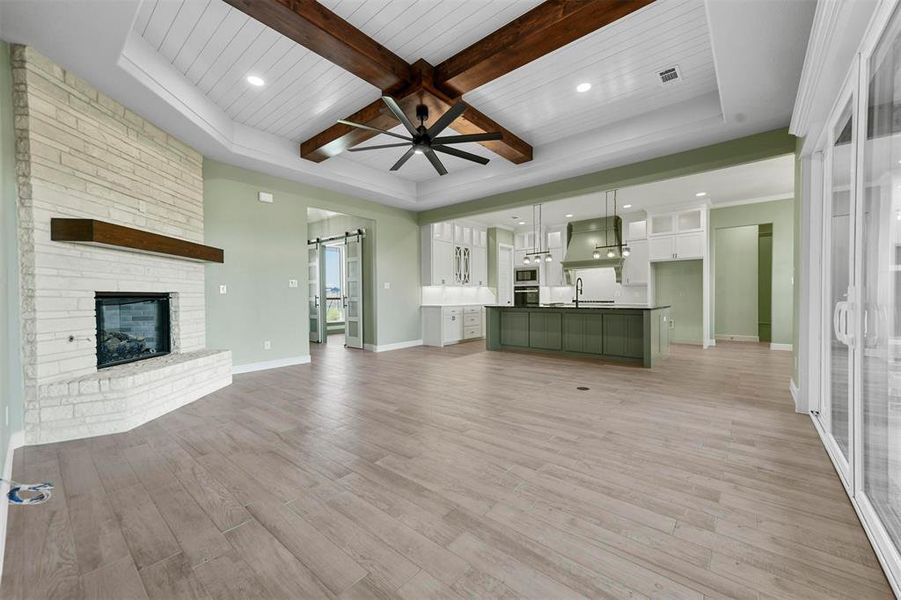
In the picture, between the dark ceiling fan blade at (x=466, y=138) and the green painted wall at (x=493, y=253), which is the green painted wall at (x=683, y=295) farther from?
the dark ceiling fan blade at (x=466, y=138)

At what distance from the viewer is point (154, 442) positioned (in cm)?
275

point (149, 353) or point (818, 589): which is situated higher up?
point (149, 353)

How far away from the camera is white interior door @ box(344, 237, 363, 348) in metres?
7.53

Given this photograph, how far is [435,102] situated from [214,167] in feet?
10.8

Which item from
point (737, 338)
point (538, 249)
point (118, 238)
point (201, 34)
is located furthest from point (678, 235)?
point (118, 238)

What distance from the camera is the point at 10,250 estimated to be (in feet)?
8.47

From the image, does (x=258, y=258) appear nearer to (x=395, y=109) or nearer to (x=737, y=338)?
(x=395, y=109)

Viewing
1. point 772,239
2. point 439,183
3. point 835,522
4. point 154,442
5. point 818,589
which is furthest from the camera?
point 772,239

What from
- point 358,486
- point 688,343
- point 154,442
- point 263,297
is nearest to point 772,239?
point 688,343

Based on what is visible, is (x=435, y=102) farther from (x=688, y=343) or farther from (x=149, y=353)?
(x=688, y=343)

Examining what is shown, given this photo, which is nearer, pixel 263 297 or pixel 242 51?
pixel 242 51

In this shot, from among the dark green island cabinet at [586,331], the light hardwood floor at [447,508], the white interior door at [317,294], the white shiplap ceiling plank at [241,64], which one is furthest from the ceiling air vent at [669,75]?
the white interior door at [317,294]

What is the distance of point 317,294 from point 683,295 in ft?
26.9

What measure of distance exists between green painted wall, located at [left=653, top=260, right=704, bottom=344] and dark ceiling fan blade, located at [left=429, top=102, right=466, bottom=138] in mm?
6565
